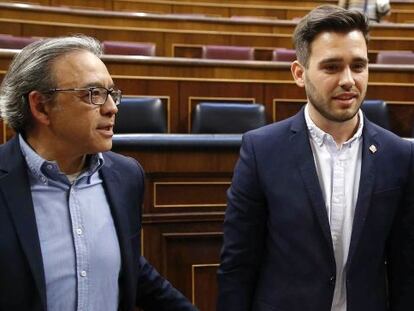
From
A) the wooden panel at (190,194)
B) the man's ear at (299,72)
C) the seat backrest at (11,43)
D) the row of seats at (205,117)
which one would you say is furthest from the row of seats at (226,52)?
the man's ear at (299,72)

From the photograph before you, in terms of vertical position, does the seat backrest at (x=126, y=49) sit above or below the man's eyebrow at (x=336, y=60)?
above

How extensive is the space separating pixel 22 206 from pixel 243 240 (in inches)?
6.6

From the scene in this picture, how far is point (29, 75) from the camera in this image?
1.26 ft

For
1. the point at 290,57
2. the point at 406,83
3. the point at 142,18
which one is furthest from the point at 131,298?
the point at 142,18

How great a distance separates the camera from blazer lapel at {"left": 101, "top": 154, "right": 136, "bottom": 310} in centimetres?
40

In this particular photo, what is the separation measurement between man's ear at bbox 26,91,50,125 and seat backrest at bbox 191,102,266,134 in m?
0.63

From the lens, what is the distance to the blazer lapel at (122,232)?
1.30 ft

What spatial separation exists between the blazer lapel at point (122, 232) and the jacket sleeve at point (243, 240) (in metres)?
0.08

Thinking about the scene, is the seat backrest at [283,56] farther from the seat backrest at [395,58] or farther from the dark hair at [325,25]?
the dark hair at [325,25]

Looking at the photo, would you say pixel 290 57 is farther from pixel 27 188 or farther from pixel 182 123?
pixel 27 188

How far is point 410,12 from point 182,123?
5.54 ft

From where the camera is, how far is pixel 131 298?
1.33ft

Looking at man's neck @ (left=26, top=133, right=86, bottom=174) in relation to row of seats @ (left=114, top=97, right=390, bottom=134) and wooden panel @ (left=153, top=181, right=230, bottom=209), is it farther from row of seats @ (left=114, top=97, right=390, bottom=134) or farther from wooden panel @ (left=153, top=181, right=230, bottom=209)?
row of seats @ (left=114, top=97, right=390, bottom=134)

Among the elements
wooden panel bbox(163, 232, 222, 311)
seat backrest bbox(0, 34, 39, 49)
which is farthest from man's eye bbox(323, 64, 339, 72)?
seat backrest bbox(0, 34, 39, 49)
